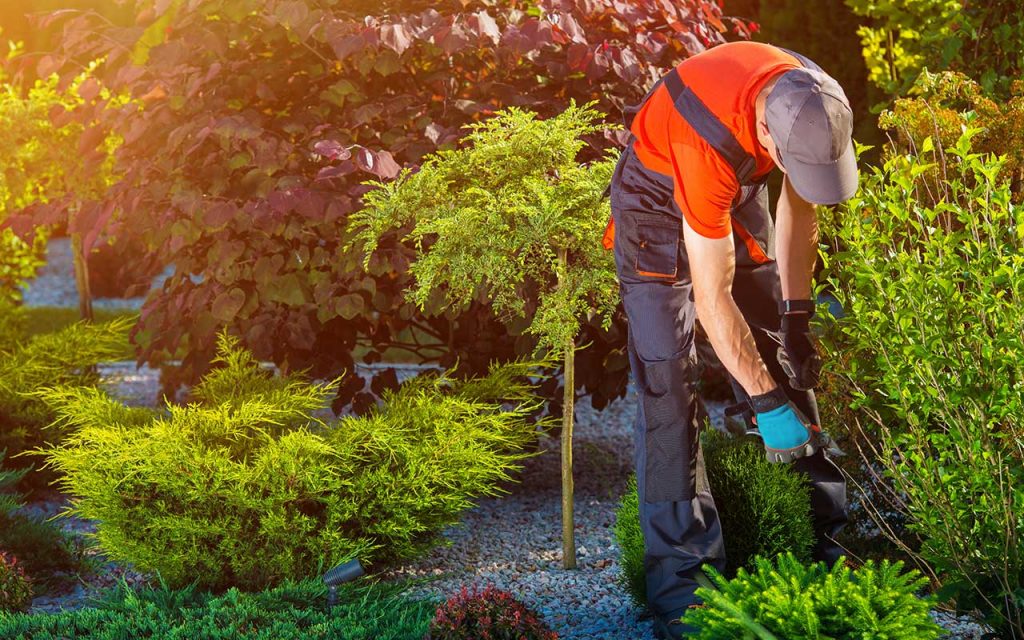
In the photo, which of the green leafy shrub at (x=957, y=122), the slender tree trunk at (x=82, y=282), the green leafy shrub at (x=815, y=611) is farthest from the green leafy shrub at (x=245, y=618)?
the slender tree trunk at (x=82, y=282)

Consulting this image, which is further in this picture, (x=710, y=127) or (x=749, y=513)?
(x=749, y=513)

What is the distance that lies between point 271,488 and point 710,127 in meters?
1.73

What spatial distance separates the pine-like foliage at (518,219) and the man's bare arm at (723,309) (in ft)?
2.08

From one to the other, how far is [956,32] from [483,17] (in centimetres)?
192

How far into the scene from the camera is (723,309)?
9.11 feet

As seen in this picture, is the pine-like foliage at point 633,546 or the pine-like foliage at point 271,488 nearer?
the pine-like foliage at point 633,546

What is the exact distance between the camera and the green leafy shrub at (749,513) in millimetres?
3236

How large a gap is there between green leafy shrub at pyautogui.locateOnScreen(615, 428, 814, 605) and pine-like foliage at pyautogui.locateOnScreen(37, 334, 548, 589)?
50cm

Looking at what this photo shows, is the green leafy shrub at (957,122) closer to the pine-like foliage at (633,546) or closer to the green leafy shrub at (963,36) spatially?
the green leafy shrub at (963,36)

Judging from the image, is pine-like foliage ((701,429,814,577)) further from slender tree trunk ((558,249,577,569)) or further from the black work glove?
slender tree trunk ((558,249,577,569))

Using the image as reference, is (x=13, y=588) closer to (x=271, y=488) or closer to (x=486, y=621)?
(x=271, y=488)

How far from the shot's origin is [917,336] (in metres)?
2.83

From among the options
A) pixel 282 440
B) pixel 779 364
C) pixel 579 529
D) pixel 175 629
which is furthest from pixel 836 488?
pixel 175 629

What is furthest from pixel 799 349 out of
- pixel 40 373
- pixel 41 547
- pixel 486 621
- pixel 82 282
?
pixel 82 282
